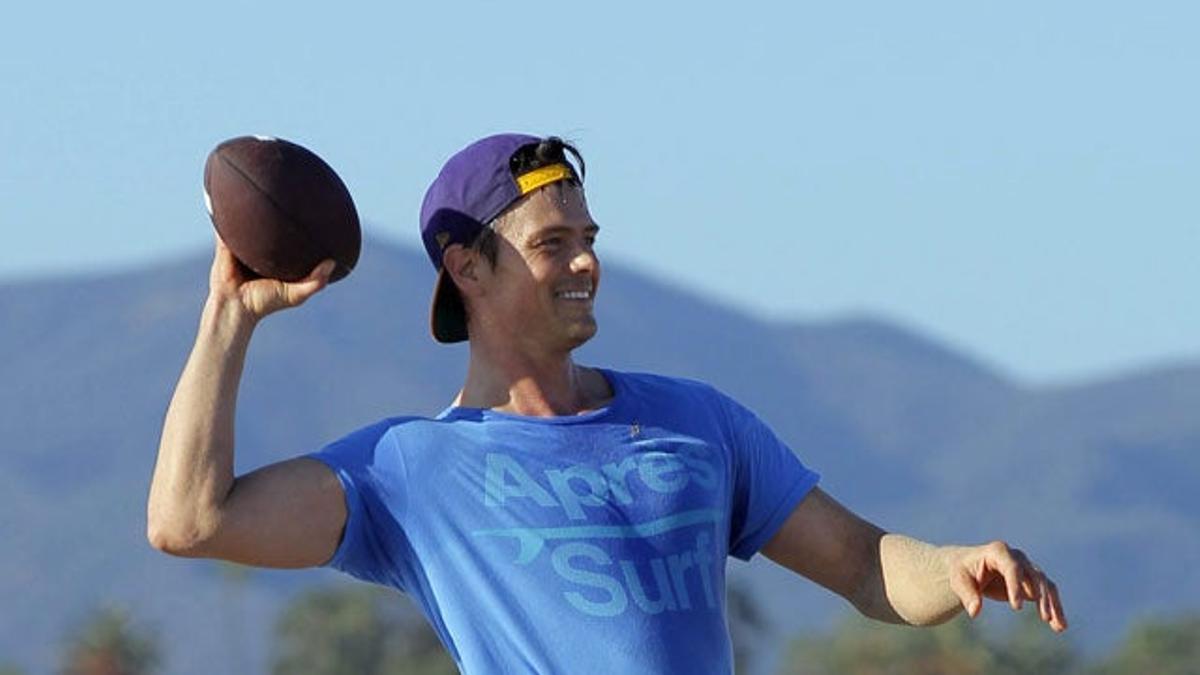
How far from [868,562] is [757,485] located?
1.12ft

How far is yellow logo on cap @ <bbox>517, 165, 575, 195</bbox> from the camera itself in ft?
28.0

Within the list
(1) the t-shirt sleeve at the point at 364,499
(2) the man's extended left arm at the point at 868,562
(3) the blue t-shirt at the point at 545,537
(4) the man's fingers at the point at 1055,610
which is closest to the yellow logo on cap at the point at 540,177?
(3) the blue t-shirt at the point at 545,537

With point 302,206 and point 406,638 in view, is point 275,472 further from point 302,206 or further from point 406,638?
point 406,638

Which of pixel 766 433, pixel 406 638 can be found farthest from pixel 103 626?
pixel 766 433

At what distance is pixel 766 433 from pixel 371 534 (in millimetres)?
1030

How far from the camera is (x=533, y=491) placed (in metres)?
8.34

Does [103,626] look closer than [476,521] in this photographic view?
No

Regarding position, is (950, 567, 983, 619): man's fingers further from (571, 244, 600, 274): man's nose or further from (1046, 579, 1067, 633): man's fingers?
(571, 244, 600, 274): man's nose

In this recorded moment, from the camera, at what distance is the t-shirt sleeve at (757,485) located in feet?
28.5

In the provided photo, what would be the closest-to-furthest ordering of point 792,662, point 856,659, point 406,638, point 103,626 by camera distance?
point 103,626, point 856,659, point 406,638, point 792,662

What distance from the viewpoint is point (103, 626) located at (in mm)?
86500

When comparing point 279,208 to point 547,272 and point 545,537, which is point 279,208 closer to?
point 547,272

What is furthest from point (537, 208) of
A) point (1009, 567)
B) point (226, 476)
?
point (1009, 567)

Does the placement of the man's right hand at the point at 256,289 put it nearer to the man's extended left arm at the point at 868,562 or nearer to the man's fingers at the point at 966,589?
the man's extended left arm at the point at 868,562
